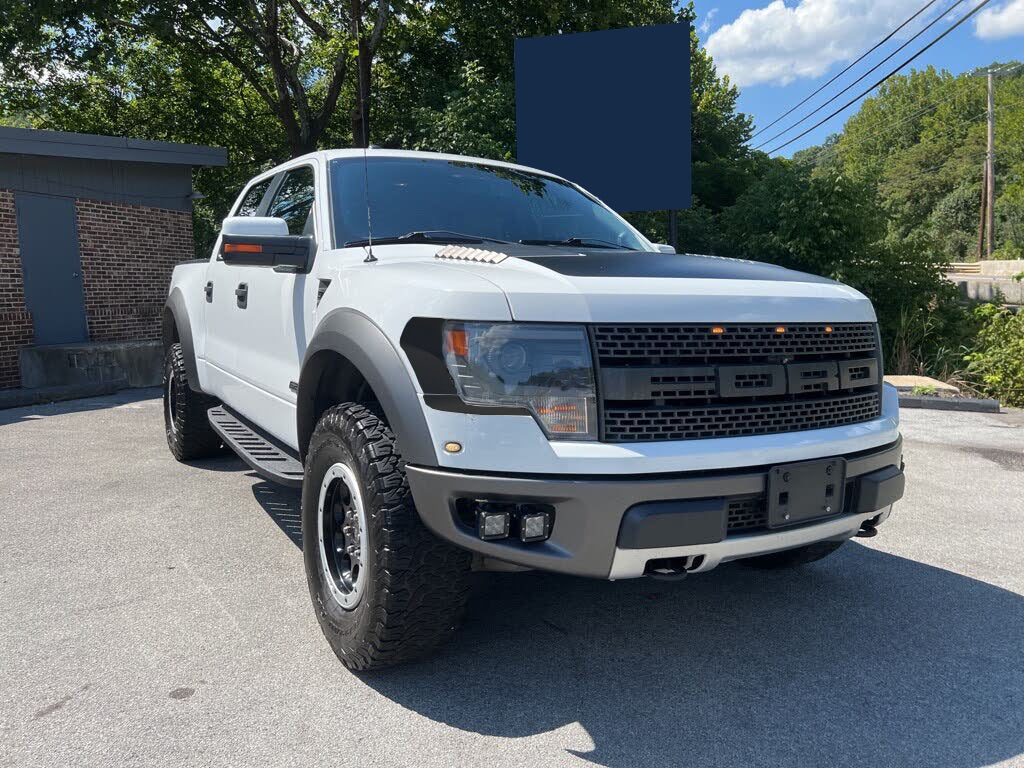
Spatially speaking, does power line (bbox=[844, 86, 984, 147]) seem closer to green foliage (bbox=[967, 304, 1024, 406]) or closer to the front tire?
green foliage (bbox=[967, 304, 1024, 406])

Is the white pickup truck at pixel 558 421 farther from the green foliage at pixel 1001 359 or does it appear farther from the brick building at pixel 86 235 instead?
the brick building at pixel 86 235

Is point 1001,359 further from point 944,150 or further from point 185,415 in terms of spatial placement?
point 944,150

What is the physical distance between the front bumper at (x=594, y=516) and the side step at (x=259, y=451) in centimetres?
113

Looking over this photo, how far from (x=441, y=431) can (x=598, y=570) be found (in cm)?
61

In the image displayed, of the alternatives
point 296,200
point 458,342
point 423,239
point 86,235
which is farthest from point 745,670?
point 86,235

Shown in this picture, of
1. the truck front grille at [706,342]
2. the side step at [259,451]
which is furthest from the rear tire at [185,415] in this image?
the truck front grille at [706,342]

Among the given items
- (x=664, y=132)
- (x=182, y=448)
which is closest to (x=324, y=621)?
(x=182, y=448)

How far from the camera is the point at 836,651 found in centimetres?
303

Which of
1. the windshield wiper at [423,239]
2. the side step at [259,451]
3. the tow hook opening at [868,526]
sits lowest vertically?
the tow hook opening at [868,526]

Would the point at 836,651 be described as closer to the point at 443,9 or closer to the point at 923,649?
the point at 923,649

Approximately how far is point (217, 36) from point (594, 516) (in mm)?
19098

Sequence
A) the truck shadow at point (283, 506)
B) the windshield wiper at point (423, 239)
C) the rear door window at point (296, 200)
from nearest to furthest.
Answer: the windshield wiper at point (423, 239) → the rear door window at point (296, 200) → the truck shadow at point (283, 506)

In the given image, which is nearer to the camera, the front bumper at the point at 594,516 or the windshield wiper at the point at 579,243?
the front bumper at the point at 594,516

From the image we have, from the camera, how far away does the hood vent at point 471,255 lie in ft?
8.96
